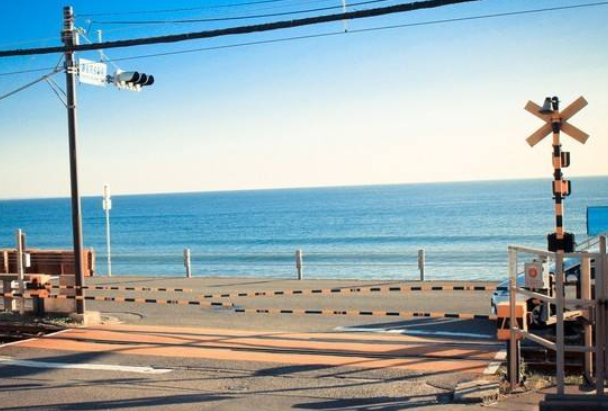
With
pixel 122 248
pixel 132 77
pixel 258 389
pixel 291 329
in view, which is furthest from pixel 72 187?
pixel 122 248

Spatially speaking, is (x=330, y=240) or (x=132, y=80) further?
(x=330, y=240)

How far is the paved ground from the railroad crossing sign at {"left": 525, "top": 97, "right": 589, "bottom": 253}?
82.0 inches

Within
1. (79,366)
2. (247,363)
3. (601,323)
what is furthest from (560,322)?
(79,366)

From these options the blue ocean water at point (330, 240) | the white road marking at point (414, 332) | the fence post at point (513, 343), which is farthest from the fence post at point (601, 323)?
the blue ocean water at point (330, 240)

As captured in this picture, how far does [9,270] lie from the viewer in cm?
2303

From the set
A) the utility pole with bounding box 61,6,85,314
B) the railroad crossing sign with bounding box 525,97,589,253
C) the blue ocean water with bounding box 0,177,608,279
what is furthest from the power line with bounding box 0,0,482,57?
the blue ocean water with bounding box 0,177,608,279

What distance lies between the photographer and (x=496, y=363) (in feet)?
32.8

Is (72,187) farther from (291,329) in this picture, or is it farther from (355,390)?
(355,390)

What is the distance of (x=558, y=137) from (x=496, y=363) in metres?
4.10

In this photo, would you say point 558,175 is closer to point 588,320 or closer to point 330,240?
point 588,320

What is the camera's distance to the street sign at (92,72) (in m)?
14.5

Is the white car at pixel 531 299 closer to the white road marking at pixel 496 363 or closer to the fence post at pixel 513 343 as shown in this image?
the white road marking at pixel 496 363

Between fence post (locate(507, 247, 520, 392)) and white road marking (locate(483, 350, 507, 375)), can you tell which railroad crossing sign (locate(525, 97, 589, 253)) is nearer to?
white road marking (locate(483, 350, 507, 375))

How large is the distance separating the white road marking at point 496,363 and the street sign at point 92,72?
948 centimetres
